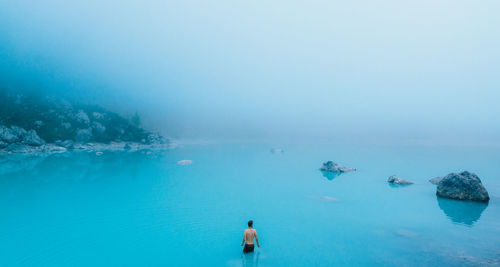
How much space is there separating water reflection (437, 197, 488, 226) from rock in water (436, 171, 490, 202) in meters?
0.74

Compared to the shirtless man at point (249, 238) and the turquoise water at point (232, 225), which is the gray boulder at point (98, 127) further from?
the shirtless man at point (249, 238)

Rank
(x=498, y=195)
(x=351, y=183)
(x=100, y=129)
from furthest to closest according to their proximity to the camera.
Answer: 1. (x=100, y=129)
2. (x=351, y=183)
3. (x=498, y=195)

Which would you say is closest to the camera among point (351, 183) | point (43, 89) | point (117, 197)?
point (117, 197)

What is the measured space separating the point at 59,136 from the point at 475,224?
391 ft

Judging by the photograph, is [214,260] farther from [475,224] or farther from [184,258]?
[475,224]

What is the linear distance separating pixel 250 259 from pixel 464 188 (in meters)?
30.9

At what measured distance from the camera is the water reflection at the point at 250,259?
1338cm

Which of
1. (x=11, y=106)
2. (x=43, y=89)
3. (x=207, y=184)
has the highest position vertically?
(x=43, y=89)

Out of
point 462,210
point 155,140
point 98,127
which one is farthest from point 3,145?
point 462,210

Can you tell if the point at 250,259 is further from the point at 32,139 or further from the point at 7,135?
the point at 32,139

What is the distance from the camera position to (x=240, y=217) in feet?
74.4

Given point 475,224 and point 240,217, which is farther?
point 240,217

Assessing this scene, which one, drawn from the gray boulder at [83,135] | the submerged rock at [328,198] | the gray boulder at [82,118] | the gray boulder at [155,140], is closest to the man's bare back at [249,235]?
the submerged rock at [328,198]

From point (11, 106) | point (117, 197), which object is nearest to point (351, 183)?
point (117, 197)
